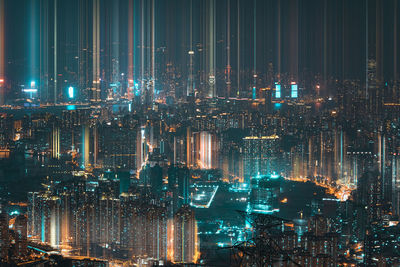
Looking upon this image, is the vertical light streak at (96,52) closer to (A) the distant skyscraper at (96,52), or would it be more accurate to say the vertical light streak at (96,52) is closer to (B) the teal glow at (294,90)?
(A) the distant skyscraper at (96,52)

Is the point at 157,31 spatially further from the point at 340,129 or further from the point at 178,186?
the point at 340,129

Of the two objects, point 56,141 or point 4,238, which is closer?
point 4,238

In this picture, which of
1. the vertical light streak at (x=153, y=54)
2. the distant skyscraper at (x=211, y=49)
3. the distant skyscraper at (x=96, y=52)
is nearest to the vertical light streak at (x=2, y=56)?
the distant skyscraper at (x=96, y=52)

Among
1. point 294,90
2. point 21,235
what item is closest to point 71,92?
point 294,90

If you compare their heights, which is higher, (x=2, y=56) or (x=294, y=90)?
(x=2, y=56)

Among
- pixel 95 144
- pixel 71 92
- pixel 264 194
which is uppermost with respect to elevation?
pixel 71 92

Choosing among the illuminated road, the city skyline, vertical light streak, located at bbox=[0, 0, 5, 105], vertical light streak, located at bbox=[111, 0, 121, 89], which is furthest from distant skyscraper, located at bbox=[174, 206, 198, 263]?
vertical light streak, located at bbox=[0, 0, 5, 105]

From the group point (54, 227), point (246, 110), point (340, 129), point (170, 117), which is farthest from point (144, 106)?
point (54, 227)

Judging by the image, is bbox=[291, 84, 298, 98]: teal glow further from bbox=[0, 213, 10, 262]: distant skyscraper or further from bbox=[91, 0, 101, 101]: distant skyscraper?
bbox=[0, 213, 10, 262]: distant skyscraper

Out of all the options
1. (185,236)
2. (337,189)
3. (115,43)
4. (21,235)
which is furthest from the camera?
(115,43)

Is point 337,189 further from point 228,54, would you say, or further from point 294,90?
point 228,54

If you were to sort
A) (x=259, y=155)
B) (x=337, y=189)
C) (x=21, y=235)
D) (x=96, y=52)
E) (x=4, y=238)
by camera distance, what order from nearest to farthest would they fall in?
(x=4, y=238) < (x=21, y=235) < (x=337, y=189) < (x=96, y=52) < (x=259, y=155)
